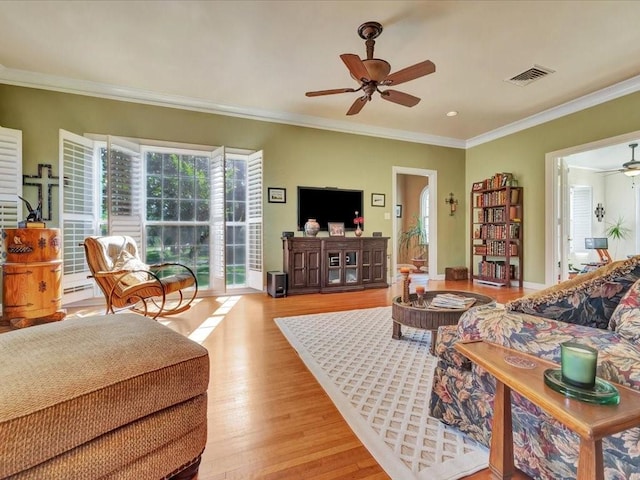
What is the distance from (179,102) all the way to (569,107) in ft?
19.0

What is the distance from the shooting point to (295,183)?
5125 millimetres

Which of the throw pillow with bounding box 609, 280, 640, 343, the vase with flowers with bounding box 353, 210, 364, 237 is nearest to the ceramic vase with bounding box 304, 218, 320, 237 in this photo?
the vase with flowers with bounding box 353, 210, 364, 237

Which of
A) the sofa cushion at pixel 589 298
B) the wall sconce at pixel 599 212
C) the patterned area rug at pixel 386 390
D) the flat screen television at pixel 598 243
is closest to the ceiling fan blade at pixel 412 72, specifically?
the sofa cushion at pixel 589 298

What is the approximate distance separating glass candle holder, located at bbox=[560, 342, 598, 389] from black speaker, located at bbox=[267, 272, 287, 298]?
3.95 metres

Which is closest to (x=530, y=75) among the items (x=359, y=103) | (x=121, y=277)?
(x=359, y=103)

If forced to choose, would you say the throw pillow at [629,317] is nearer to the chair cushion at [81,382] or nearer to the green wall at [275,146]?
the chair cushion at [81,382]

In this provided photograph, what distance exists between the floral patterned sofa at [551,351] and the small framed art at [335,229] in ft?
12.3

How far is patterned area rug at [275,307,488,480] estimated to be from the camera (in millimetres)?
1289

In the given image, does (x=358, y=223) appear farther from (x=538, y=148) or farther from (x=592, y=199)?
(x=592, y=199)

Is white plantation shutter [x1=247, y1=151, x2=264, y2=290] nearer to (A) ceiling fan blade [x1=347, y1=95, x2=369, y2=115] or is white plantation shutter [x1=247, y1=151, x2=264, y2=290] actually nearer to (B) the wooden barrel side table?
(A) ceiling fan blade [x1=347, y1=95, x2=369, y2=115]

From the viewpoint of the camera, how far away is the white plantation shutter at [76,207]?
3.61 m

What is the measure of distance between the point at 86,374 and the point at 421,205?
878 cm

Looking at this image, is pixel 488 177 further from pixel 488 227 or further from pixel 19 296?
pixel 19 296

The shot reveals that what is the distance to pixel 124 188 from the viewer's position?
4.05 meters
